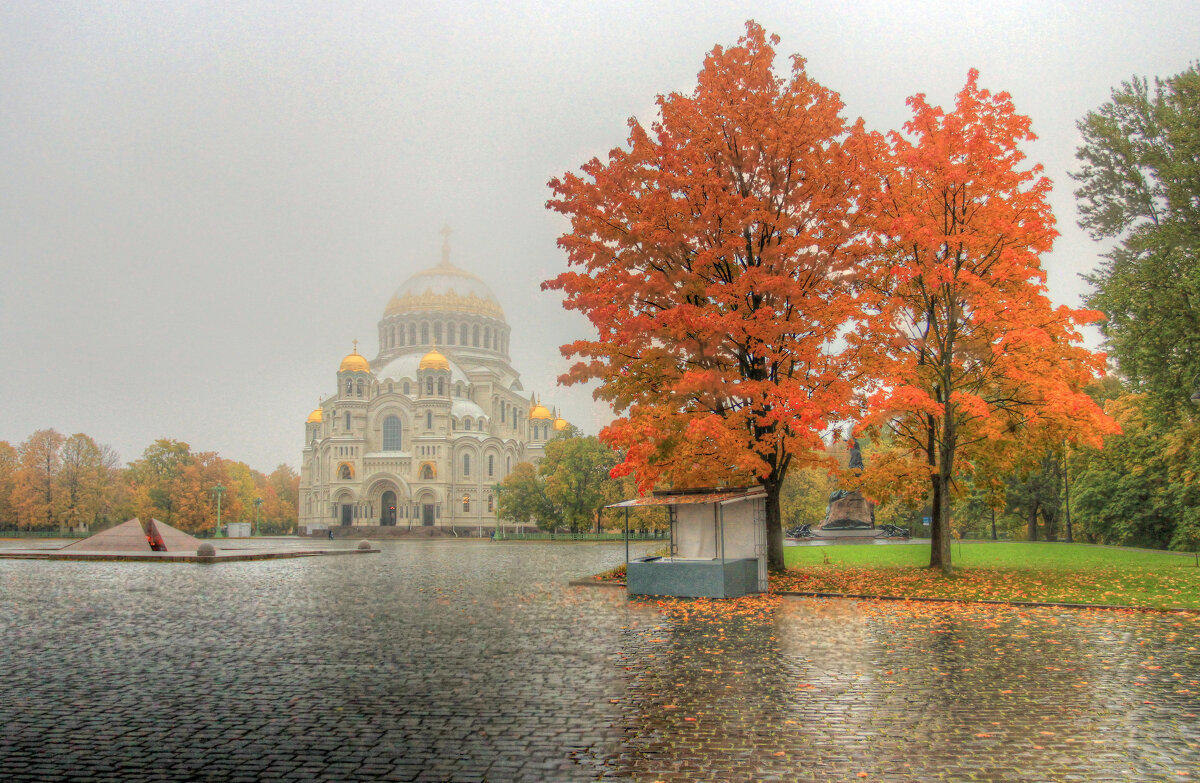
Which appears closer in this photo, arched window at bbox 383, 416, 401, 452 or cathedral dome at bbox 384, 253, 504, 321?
arched window at bbox 383, 416, 401, 452

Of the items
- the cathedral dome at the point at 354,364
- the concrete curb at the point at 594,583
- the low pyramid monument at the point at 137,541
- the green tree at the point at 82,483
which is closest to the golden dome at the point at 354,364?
the cathedral dome at the point at 354,364

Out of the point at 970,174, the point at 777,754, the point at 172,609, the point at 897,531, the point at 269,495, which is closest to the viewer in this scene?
the point at 777,754

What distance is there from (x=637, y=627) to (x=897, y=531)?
36651 millimetres

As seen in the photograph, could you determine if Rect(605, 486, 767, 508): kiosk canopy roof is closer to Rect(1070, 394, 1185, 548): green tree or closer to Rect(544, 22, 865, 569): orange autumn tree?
Rect(544, 22, 865, 569): orange autumn tree

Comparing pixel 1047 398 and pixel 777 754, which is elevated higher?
pixel 1047 398

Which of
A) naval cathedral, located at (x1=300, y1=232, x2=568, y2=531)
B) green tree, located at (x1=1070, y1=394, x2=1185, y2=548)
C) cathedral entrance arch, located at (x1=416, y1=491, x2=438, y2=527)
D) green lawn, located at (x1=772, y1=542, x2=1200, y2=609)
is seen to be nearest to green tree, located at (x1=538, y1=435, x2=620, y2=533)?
naval cathedral, located at (x1=300, y1=232, x2=568, y2=531)

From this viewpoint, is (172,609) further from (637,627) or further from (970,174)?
(970,174)

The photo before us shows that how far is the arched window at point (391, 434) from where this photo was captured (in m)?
80.9

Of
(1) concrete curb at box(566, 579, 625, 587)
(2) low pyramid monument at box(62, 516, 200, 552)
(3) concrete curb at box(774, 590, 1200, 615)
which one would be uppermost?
(3) concrete curb at box(774, 590, 1200, 615)

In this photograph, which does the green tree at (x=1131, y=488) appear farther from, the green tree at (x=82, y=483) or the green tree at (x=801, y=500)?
the green tree at (x=82, y=483)

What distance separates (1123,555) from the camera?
95.3 feet

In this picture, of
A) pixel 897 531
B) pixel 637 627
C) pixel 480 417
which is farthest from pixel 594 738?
pixel 480 417

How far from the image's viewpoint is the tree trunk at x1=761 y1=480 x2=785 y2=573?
20.1 metres

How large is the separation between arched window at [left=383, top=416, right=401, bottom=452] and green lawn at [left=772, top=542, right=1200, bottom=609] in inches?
2330
